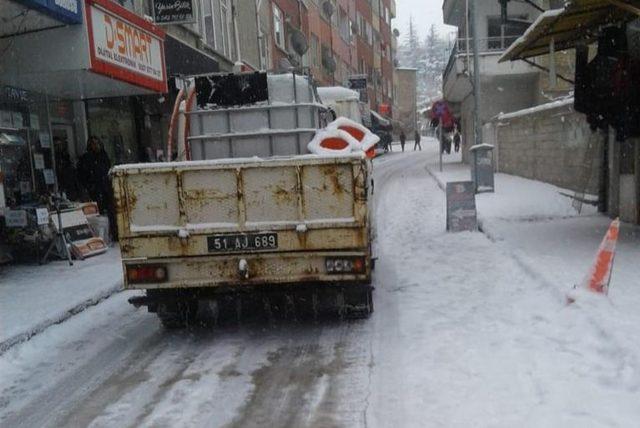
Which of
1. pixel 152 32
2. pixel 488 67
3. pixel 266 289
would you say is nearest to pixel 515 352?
pixel 266 289

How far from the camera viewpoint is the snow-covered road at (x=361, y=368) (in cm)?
411

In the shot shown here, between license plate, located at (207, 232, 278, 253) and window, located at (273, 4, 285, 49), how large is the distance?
2756cm

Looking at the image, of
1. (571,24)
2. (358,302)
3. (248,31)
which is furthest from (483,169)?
(248,31)

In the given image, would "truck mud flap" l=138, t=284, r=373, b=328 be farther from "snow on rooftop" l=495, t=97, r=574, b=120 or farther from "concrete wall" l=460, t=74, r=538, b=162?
"concrete wall" l=460, t=74, r=538, b=162

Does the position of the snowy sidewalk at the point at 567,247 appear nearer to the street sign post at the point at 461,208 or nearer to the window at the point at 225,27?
the street sign post at the point at 461,208

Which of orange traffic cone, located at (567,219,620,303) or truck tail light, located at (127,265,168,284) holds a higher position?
truck tail light, located at (127,265,168,284)

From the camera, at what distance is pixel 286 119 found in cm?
768

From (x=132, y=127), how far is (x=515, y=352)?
13.6 m

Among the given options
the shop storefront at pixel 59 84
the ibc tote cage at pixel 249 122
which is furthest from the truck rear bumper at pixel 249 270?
the shop storefront at pixel 59 84

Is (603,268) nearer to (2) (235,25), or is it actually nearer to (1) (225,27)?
(2) (235,25)

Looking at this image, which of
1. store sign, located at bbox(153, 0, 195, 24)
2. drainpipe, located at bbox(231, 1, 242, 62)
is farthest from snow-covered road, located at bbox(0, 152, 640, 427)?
drainpipe, located at bbox(231, 1, 242, 62)

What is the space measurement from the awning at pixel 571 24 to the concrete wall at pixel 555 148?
2.53 meters

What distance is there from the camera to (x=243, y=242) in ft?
19.1

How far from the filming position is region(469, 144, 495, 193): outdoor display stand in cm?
1761
